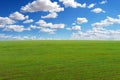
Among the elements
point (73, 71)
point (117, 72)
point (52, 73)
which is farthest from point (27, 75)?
point (117, 72)

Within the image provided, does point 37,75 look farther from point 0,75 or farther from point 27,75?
point 0,75

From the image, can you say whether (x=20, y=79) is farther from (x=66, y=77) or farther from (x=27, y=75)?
(x=66, y=77)

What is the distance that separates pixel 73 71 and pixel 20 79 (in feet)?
13.1

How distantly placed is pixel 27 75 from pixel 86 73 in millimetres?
3779

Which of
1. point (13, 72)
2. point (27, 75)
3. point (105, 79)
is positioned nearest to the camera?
point (105, 79)

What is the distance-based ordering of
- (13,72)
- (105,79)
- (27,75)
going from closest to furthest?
(105,79) → (27,75) → (13,72)

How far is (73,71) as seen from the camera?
54.3 feet

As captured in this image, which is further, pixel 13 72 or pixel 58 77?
pixel 13 72

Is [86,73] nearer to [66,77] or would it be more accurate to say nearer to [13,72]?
[66,77]

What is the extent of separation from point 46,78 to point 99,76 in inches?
127

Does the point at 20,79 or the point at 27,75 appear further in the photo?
the point at 27,75

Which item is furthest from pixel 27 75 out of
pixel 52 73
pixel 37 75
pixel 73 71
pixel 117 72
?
pixel 117 72

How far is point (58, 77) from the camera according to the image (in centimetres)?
1468

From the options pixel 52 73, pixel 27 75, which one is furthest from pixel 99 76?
pixel 27 75
